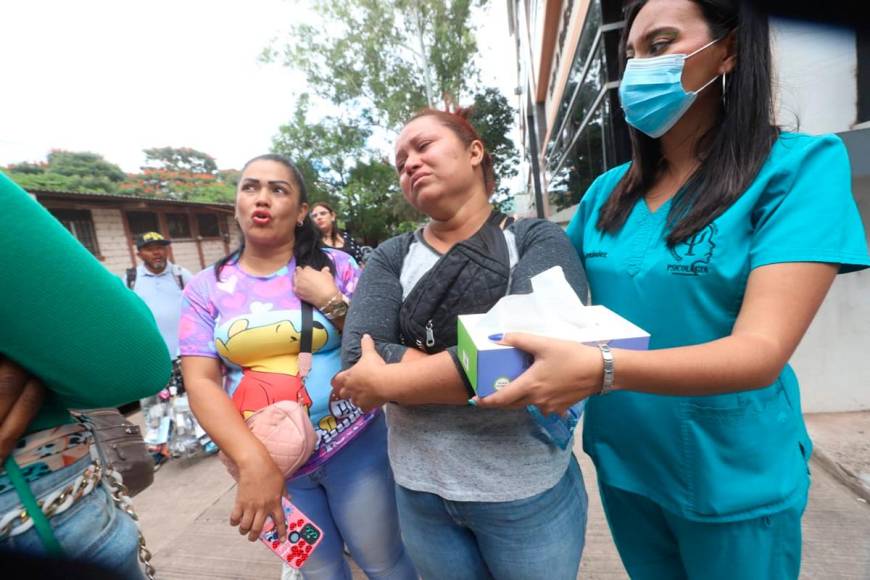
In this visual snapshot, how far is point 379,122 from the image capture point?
61.8 feet

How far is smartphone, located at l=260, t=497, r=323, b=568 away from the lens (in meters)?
1.42

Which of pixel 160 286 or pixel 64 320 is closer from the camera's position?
pixel 64 320

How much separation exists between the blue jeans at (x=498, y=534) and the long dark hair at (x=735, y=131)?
0.79 metres

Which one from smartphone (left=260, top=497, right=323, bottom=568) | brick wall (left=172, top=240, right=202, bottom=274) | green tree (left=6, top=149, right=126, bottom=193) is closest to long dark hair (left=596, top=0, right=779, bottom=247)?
smartphone (left=260, top=497, right=323, bottom=568)

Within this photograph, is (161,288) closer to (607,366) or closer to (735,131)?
(607,366)

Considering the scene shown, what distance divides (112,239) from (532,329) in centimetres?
1479

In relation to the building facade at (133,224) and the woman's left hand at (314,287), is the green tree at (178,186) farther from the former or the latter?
the woman's left hand at (314,287)

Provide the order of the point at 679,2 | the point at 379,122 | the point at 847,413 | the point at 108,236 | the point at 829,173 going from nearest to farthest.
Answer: the point at 829,173, the point at 679,2, the point at 847,413, the point at 108,236, the point at 379,122

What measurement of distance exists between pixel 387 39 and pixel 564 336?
1930cm

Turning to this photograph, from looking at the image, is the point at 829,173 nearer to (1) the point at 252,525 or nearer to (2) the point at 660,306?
(2) the point at 660,306

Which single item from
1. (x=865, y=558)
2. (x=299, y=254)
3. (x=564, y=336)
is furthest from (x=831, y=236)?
(x=865, y=558)

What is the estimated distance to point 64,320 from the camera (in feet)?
2.55

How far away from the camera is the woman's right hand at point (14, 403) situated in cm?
77

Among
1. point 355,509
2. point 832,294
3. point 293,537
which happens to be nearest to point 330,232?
point 355,509
